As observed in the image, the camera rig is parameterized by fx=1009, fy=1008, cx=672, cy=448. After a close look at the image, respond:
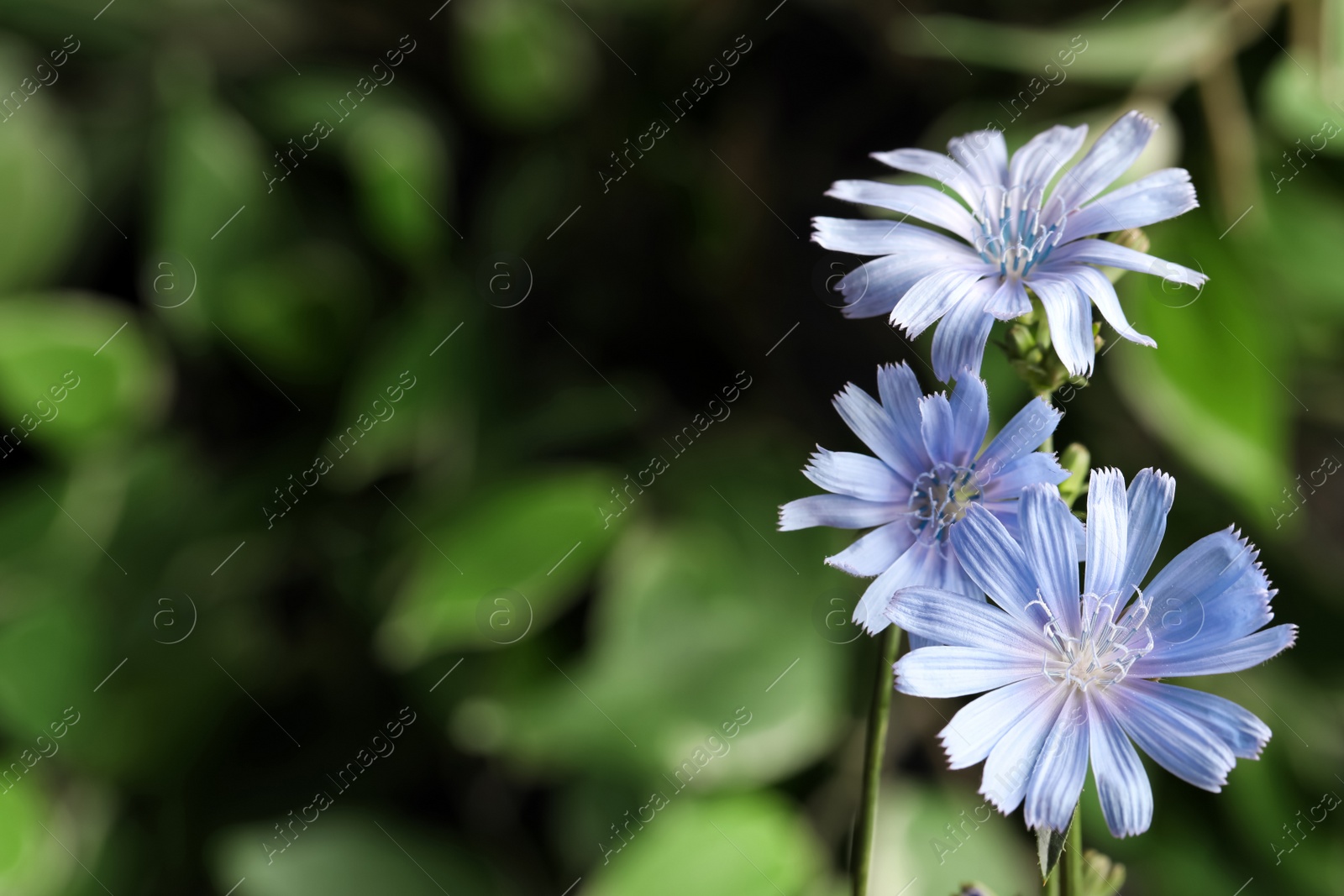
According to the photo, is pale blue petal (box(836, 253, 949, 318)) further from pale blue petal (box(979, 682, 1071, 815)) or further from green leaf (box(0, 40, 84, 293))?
green leaf (box(0, 40, 84, 293))

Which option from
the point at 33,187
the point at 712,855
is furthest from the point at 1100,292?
the point at 33,187

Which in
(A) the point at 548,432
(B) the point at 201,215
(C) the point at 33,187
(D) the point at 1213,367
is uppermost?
(C) the point at 33,187

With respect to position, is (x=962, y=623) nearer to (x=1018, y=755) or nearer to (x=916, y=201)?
(x=1018, y=755)

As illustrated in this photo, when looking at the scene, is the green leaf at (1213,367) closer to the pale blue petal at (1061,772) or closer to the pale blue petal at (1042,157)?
the pale blue petal at (1042,157)

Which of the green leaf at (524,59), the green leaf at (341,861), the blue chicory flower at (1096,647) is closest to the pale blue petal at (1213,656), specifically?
the blue chicory flower at (1096,647)

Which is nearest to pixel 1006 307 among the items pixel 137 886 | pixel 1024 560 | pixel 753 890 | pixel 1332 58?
pixel 1024 560
